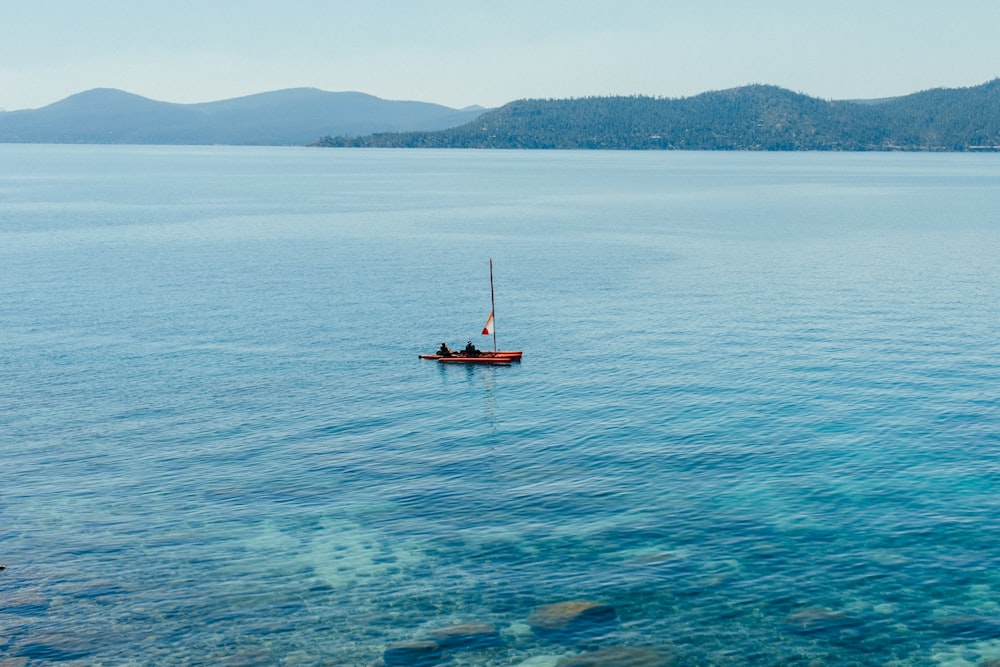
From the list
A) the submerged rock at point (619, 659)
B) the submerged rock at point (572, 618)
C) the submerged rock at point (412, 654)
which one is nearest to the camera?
the submerged rock at point (619, 659)

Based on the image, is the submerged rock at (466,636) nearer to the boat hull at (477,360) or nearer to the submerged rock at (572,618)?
the submerged rock at (572,618)

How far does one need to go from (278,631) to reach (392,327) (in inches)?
2215

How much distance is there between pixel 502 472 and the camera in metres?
54.4

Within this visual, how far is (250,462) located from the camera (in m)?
55.8

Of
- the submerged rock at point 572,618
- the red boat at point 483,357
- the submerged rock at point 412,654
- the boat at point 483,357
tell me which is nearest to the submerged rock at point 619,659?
the submerged rock at point 572,618

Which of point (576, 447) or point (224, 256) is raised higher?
point (224, 256)

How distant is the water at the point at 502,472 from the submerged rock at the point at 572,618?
0.41 meters

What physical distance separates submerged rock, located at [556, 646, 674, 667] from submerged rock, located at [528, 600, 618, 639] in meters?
1.49

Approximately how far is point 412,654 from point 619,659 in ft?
25.1

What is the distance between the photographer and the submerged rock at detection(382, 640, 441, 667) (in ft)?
115

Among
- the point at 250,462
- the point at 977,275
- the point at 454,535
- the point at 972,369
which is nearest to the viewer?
the point at 454,535

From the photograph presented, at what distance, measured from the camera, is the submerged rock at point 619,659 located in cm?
3484

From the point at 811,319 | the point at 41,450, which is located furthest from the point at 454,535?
the point at 811,319

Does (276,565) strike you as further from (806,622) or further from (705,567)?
(806,622)
